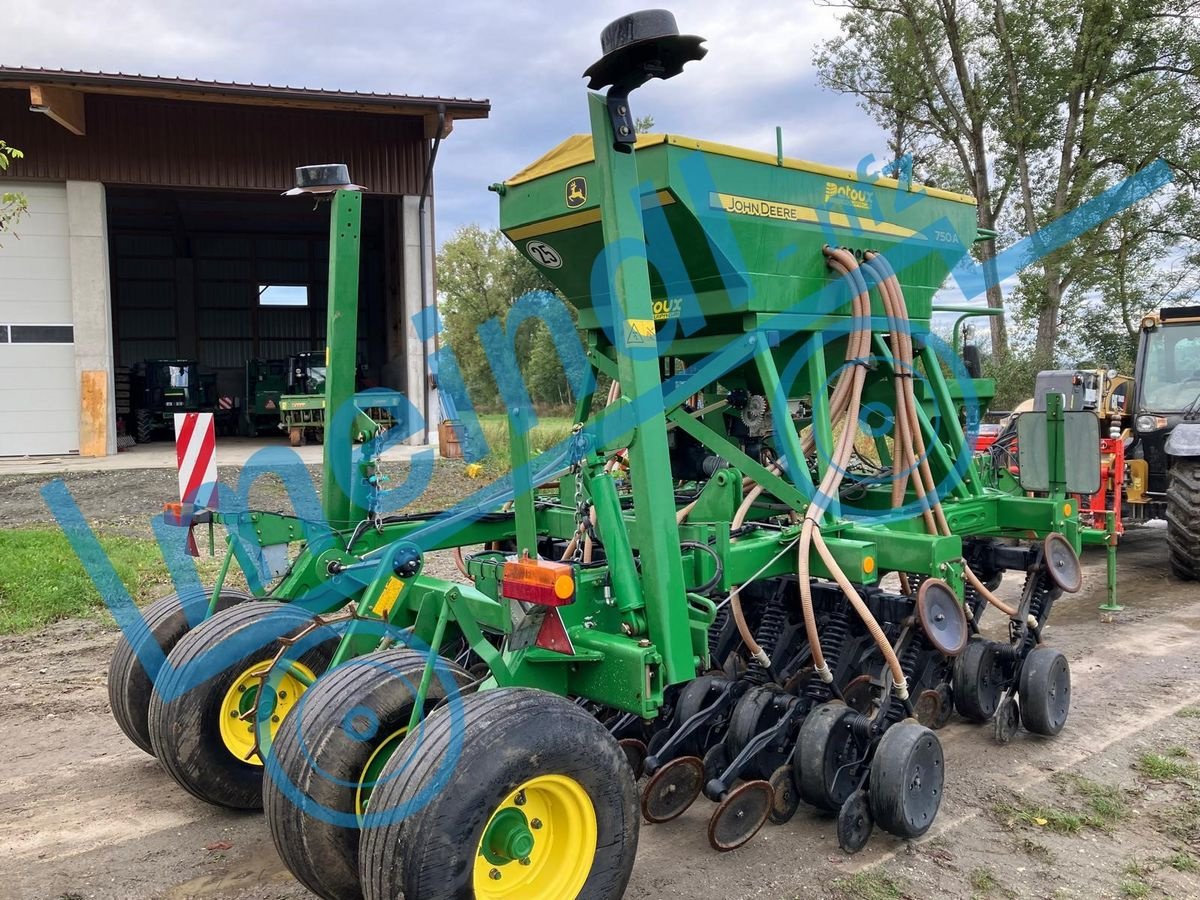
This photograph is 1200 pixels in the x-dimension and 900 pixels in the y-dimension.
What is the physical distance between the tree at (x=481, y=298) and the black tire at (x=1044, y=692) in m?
29.4

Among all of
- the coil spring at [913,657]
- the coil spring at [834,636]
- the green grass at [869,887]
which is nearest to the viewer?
the green grass at [869,887]

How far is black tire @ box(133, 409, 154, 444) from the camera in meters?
19.1

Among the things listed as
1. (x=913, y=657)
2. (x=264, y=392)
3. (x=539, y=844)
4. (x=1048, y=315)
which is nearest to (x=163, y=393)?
(x=264, y=392)

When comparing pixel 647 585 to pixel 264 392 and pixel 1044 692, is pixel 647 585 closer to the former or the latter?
pixel 1044 692

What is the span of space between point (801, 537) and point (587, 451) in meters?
1.02

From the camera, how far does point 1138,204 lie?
1952 centimetres

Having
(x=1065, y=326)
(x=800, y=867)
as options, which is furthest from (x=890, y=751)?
(x=1065, y=326)

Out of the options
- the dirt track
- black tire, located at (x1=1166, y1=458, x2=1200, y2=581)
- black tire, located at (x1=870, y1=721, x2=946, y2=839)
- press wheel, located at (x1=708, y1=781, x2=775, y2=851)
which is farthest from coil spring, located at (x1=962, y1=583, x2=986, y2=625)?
black tire, located at (x1=1166, y1=458, x2=1200, y2=581)

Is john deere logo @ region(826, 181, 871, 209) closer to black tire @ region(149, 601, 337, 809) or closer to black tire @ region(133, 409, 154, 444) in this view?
black tire @ region(149, 601, 337, 809)

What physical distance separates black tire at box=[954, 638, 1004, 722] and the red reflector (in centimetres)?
242

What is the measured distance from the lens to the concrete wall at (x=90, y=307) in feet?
48.4

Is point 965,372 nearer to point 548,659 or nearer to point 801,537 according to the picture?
point 801,537

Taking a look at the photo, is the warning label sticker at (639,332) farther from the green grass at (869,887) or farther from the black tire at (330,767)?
the green grass at (869,887)

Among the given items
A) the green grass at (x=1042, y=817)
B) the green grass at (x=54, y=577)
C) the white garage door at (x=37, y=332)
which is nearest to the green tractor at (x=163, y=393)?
the white garage door at (x=37, y=332)
